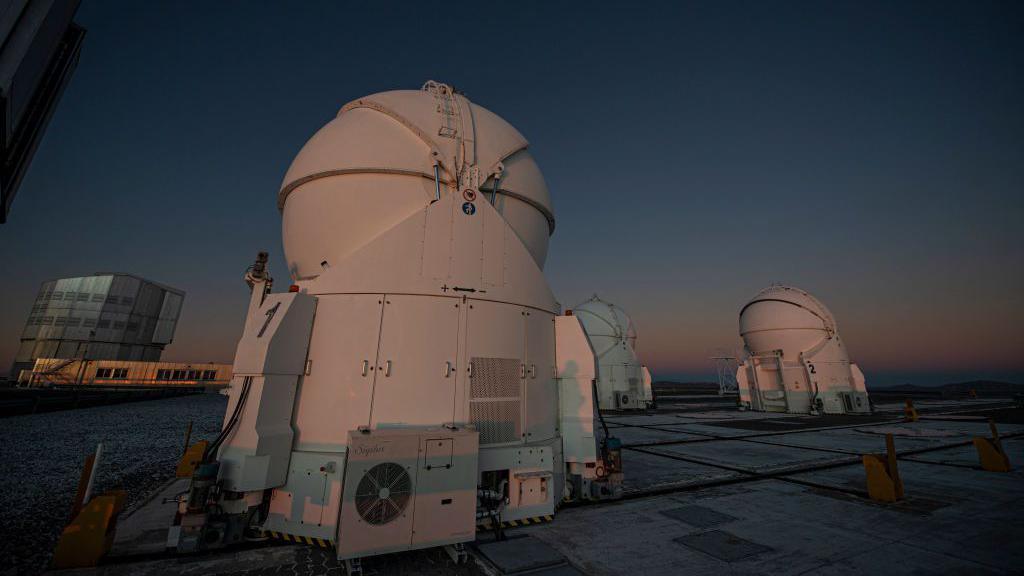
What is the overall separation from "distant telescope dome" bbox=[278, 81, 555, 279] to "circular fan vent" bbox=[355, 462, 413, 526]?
362 centimetres

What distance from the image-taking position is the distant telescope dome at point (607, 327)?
29609mm

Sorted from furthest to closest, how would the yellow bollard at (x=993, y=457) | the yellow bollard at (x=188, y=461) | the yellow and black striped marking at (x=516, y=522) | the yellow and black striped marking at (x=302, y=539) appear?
the yellow bollard at (x=993, y=457) → the yellow bollard at (x=188, y=461) → the yellow and black striped marking at (x=516, y=522) → the yellow and black striped marking at (x=302, y=539)

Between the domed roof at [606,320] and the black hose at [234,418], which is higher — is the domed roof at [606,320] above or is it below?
above

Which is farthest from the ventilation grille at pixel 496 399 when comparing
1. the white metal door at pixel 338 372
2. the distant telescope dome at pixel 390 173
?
the distant telescope dome at pixel 390 173

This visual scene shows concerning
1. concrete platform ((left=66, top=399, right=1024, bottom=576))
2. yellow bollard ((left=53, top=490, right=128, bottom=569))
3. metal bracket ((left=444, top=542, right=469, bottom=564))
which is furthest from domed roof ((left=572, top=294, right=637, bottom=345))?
yellow bollard ((left=53, top=490, right=128, bottom=569))

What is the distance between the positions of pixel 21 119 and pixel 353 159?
3563 mm

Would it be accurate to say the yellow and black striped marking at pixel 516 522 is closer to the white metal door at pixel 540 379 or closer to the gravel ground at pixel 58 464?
the white metal door at pixel 540 379

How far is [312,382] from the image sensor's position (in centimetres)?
548

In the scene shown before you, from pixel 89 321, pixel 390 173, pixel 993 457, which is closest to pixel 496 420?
pixel 390 173

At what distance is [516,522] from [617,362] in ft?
81.9

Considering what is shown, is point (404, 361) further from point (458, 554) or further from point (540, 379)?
point (458, 554)

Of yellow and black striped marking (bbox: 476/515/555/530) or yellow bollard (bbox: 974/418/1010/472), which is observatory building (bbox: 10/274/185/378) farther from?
yellow bollard (bbox: 974/418/1010/472)

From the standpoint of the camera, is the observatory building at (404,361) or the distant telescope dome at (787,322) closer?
the observatory building at (404,361)

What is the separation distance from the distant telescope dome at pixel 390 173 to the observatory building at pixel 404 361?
4 centimetres
